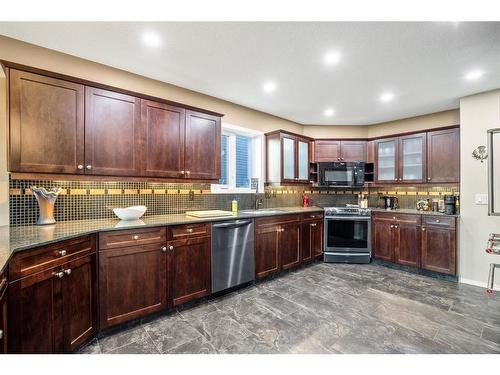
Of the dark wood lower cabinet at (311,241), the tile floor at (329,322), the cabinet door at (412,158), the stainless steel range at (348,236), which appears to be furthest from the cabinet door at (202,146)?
the cabinet door at (412,158)

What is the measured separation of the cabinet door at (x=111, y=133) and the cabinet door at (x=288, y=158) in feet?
7.60

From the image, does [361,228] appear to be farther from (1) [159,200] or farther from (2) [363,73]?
(1) [159,200]

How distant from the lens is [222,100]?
3.42 metres

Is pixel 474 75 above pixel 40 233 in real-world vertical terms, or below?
above

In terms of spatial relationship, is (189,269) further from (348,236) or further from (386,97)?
(386,97)

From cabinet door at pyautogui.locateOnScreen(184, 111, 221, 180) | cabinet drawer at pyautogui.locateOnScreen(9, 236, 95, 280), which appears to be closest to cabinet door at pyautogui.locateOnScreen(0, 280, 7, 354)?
cabinet drawer at pyautogui.locateOnScreen(9, 236, 95, 280)

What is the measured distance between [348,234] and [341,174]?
1.13m

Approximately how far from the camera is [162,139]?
2.51 meters

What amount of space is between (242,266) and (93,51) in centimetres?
271

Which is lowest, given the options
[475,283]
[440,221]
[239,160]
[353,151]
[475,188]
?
[475,283]

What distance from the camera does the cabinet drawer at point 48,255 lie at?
1.30 m

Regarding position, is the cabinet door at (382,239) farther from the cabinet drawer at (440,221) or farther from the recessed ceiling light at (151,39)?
the recessed ceiling light at (151,39)

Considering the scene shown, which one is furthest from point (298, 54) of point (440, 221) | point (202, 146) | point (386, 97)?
point (440, 221)

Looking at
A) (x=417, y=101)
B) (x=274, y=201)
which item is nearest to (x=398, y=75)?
(x=417, y=101)
